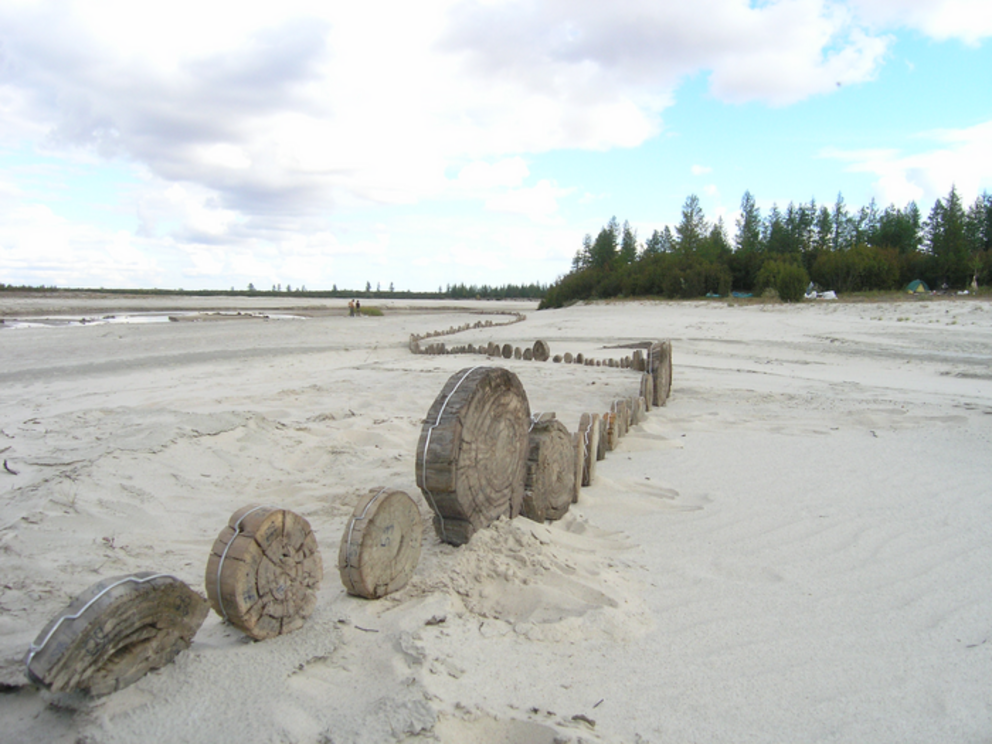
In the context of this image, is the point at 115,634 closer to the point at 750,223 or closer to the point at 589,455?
the point at 589,455

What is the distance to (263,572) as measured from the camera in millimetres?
2389

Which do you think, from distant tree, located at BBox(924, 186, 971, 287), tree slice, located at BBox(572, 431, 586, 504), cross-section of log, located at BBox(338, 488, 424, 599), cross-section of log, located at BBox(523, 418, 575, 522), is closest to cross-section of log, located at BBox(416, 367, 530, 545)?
cross-section of log, located at BBox(523, 418, 575, 522)

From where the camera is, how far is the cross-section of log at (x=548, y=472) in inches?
152

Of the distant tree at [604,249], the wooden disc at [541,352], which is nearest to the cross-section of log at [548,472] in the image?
the wooden disc at [541,352]

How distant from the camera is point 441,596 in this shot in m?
2.84

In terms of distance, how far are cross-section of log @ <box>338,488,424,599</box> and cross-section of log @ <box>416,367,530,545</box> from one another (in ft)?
0.92

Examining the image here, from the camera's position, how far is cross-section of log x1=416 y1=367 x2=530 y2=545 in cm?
319

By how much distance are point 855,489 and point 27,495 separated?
6.01m

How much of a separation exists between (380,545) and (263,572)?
0.53 meters

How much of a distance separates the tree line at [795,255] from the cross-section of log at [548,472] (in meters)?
24.4

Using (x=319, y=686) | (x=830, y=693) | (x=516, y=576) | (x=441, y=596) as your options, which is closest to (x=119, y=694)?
(x=319, y=686)

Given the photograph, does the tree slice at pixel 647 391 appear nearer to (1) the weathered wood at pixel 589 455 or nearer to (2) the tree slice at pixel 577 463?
(1) the weathered wood at pixel 589 455

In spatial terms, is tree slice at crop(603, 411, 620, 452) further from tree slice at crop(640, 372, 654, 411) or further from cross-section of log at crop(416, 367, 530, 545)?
cross-section of log at crop(416, 367, 530, 545)

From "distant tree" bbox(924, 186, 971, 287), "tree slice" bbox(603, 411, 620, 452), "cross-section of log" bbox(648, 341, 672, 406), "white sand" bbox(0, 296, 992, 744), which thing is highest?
"distant tree" bbox(924, 186, 971, 287)
